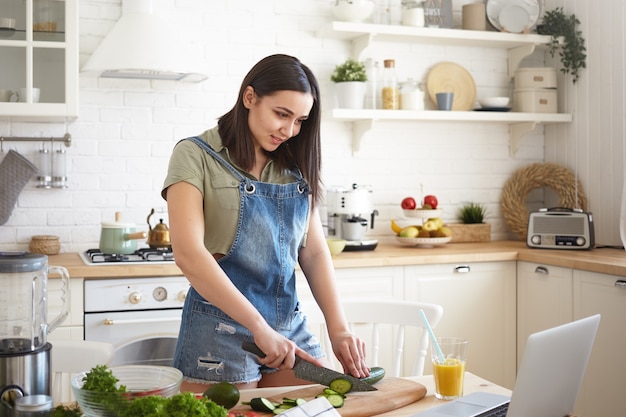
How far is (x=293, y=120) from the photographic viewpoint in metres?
2.12

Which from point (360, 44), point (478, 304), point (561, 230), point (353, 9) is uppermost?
point (353, 9)

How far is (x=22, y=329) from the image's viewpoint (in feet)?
4.69

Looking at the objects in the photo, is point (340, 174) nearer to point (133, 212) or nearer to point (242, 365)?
point (133, 212)

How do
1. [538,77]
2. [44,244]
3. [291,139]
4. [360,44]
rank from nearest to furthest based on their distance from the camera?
[291,139] → [44,244] → [360,44] → [538,77]

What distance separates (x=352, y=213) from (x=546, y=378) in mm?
2512

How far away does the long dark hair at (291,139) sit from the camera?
2.10 m

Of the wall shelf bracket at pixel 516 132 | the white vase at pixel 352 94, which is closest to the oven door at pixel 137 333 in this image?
the white vase at pixel 352 94

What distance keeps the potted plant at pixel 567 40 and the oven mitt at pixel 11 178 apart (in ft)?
9.25

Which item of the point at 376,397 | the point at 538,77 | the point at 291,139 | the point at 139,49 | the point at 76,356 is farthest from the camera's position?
the point at 538,77

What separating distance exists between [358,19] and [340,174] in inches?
31.8

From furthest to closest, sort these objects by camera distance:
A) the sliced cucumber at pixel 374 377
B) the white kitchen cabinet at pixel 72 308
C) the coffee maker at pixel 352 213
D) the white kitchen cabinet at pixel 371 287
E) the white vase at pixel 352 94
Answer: the white vase at pixel 352 94 < the coffee maker at pixel 352 213 < the white kitchen cabinet at pixel 371 287 < the white kitchen cabinet at pixel 72 308 < the sliced cucumber at pixel 374 377

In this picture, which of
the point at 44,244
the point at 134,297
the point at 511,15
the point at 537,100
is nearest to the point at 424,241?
the point at 537,100

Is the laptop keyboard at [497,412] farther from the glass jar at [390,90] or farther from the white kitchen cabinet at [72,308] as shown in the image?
the glass jar at [390,90]

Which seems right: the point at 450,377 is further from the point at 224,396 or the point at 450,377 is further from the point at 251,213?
the point at 251,213
